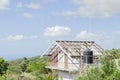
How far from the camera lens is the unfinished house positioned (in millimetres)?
22166

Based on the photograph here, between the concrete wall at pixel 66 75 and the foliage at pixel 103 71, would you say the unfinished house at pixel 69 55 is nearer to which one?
the concrete wall at pixel 66 75

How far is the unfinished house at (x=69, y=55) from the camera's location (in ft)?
72.7

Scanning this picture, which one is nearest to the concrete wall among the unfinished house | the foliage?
the unfinished house

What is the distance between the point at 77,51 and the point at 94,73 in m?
12.4

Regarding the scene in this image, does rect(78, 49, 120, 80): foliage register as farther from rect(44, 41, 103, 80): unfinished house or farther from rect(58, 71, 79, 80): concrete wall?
rect(58, 71, 79, 80): concrete wall

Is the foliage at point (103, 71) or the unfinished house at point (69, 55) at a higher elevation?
the unfinished house at point (69, 55)

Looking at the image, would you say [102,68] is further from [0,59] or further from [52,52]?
[0,59]

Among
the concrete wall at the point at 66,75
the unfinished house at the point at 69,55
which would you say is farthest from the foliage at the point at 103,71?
the concrete wall at the point at 66,75

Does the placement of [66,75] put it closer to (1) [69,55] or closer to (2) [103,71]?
(1) [69,55]

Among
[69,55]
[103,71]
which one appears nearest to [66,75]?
[69,55]

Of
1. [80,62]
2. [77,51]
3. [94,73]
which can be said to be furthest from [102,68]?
[77,51]

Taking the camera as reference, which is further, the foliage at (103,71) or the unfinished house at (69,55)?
the unfinished house at (69,55)

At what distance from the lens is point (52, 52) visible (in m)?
25.6

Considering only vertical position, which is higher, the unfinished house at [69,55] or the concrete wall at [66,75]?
the unfinished house at [69,55]
